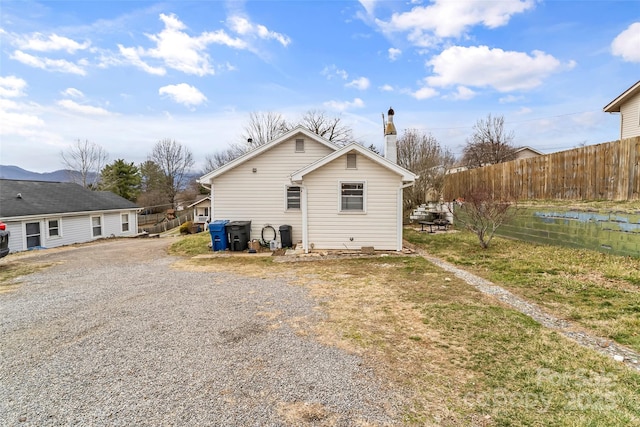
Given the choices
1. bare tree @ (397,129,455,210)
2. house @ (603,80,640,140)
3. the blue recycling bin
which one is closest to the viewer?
the blue recycling bin

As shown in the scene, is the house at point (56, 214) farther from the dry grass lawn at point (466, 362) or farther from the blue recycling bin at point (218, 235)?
the dry grass lawn at point (466, 362)

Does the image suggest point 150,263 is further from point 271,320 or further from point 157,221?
point 157,221

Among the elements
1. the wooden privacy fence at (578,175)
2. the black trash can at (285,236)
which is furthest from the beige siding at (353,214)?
the wooden privacy fence at (578,175)

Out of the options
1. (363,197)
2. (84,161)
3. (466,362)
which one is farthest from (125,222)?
(466,362)

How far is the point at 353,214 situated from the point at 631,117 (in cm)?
1573

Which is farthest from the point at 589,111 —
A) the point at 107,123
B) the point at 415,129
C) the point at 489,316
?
the point at 107,123

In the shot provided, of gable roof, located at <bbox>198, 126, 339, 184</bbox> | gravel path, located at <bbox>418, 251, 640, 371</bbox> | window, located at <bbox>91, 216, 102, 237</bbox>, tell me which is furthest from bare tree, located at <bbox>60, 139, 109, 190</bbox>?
gravel path, located at <bbox>418, 251, 640, 371</bbox>

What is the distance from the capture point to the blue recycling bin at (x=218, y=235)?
36.4 feet

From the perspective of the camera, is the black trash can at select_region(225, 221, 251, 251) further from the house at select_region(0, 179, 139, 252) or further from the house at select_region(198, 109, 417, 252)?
the house at select_region(0, 179, 139, 252)

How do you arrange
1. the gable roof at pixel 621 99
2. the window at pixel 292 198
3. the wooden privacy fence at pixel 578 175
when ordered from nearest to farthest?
the wooden privacy fence at pixel 578 175 < the window at pixel 292 198 < the gable roof at pixel 621 99

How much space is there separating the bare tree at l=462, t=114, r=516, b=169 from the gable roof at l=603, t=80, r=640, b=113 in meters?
11.6

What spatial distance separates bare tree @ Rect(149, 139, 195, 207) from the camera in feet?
142

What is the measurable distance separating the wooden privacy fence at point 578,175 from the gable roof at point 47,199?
83.5 feet

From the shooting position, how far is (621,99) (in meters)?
14.7
